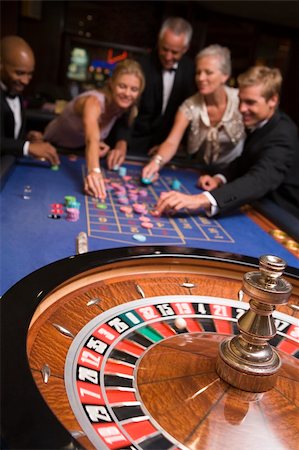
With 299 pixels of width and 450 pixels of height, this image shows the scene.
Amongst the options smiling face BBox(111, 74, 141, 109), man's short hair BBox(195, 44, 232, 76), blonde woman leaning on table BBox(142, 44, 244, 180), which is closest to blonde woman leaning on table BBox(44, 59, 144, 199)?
smiling face BBox(111, 74, 141, 109)

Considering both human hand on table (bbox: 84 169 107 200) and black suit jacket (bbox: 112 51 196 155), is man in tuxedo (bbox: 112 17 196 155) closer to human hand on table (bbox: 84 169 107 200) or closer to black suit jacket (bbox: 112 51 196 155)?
black suit jacket (bbox: 112 51 196 155)

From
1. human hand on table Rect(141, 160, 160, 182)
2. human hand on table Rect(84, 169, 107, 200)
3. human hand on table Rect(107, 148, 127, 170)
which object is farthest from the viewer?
human hand on table Rect(107, 148, 127, 170)

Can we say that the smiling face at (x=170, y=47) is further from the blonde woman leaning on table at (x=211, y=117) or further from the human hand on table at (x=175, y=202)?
the human hand on table at (x=175, y=202)

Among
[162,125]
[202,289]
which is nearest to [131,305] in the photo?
[202,289]

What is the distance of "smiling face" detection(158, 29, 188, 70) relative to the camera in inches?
143

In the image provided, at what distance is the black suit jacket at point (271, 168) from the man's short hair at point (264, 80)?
132mm

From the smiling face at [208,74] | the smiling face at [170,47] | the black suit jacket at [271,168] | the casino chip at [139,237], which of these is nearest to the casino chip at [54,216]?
the casino chip at [139,237]

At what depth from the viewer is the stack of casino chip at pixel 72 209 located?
187cm

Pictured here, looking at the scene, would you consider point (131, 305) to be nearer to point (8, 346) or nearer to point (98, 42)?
point (8, 346)

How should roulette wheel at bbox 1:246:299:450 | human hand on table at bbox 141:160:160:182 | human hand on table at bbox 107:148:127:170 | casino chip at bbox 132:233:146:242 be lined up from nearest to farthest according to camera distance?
1. roulette wheel at bbox 1:246:299:450
2. casino chip at bbox 132:233:146:242
3. human hand on table at bbox 141:160:160:182
4. human hand on table at bbox 107:148:127:170

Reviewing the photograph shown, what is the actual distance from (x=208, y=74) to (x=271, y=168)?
107 cm

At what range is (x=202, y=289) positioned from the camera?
4.32 ft

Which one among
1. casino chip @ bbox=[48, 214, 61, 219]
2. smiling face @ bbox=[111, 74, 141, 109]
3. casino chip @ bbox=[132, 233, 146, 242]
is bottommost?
casino chip @ bbox=[48, 214, 61, 219]

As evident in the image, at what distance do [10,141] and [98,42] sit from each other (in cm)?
646
